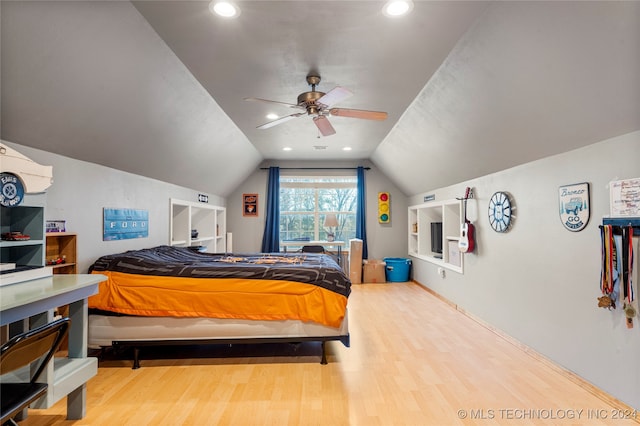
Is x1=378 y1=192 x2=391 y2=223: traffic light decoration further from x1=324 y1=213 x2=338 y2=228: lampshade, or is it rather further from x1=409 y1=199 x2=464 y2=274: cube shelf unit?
x1=324 y1=213 x2=338 y2=228: lampshade

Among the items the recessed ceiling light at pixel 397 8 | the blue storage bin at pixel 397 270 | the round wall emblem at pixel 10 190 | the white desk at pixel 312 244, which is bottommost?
the blue storage bin at pixel 397 270

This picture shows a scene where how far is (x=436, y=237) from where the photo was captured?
231 inches

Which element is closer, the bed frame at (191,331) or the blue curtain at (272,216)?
the bed frame at (191,331)

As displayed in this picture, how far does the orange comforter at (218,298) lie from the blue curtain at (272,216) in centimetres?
402

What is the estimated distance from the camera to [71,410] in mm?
2107

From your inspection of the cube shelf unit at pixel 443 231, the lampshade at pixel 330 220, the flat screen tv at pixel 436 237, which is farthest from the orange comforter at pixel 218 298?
the lampshade at pixel 330 220

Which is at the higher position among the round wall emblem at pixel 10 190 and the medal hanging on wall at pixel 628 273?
the round wall emblem at pixel 10 190

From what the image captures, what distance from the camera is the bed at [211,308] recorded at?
2830 mm

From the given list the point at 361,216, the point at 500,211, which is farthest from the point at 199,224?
the point at 500,211

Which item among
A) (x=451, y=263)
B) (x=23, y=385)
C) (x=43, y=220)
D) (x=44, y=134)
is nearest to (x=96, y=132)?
(x=44, y=134)

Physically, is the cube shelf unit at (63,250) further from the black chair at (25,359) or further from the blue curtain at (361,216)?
the blue curtain at (361,216)

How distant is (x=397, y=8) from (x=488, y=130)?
1.68 m

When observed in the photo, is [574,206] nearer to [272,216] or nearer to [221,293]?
[221,293]

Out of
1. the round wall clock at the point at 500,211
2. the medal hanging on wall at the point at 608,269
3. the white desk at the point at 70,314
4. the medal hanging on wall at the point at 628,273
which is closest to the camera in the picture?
the white desk at the point at 70,314
